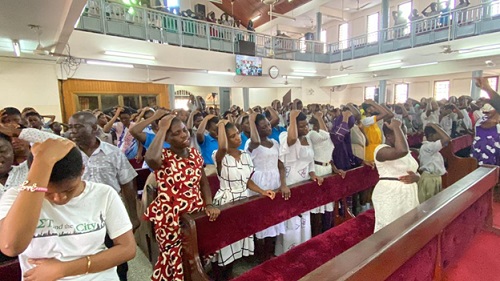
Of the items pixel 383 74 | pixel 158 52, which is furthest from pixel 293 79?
pixel 158 52

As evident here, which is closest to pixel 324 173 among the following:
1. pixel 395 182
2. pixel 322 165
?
pixel 322 165

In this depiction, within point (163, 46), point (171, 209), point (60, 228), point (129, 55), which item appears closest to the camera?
point (60, 228)

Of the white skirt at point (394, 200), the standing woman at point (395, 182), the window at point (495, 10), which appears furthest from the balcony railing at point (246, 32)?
the white skirt at point (394, 200)

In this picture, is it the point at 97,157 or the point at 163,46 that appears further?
Result: the point at 163,46

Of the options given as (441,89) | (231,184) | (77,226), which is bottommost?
(231,184)

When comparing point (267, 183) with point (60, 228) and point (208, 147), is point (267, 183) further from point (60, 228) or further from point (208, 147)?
point (60, 228)

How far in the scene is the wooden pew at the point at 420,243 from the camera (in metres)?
1.25

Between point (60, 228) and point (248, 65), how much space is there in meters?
10.2

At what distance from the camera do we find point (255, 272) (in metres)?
1.96

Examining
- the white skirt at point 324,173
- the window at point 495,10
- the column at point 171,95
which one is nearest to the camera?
the white skirt at point 324,173

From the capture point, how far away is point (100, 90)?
8727 millimetres

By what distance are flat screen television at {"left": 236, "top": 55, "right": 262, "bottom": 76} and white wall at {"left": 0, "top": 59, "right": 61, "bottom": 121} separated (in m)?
5.83

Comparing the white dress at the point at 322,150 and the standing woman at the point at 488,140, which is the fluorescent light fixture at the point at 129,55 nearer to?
the white dress at the point at 322,150

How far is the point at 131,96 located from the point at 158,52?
209cm
